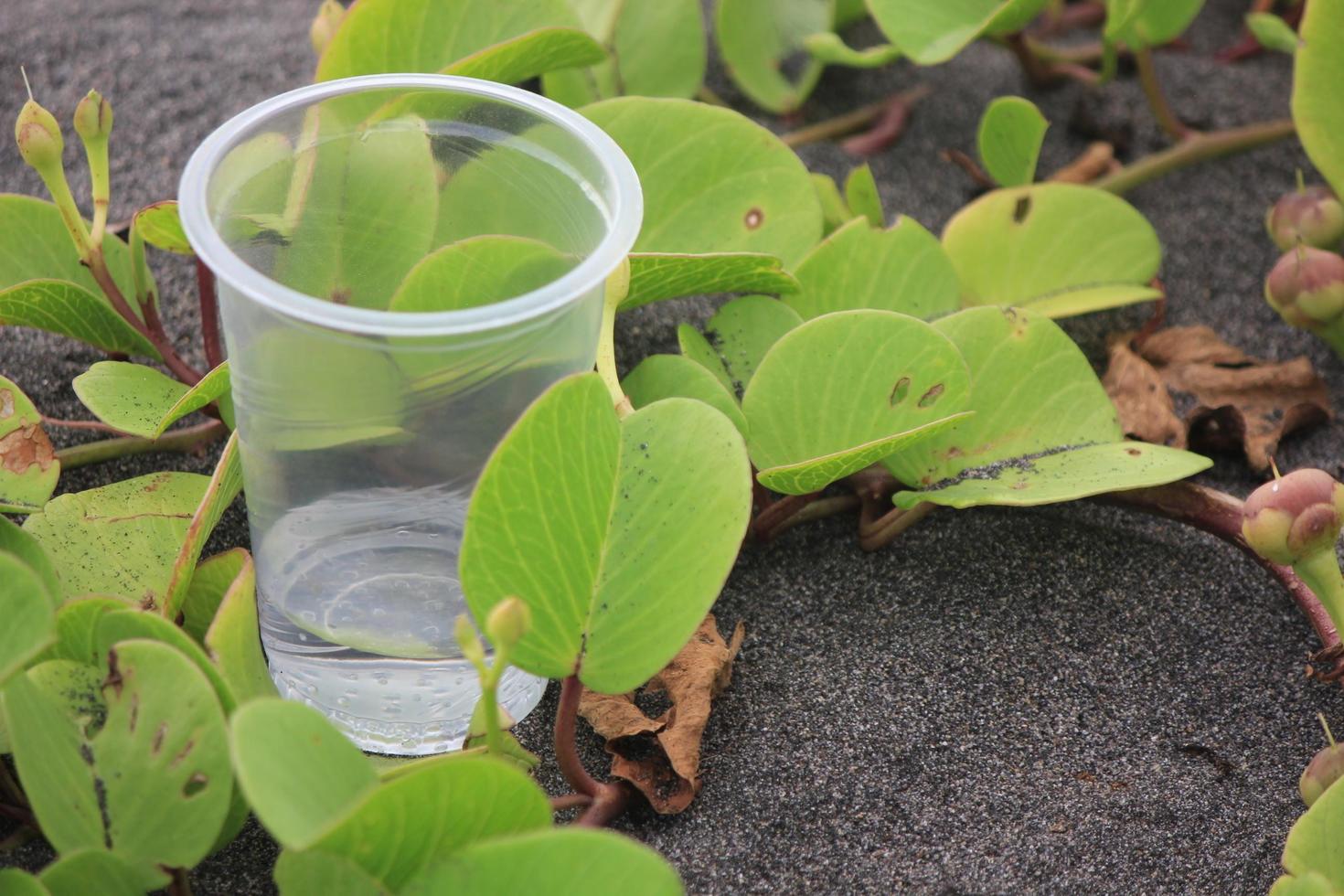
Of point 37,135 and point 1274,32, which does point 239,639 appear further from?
point 1274,32

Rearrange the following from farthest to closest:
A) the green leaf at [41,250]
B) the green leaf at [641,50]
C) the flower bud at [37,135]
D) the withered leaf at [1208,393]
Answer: the green leaf at [641,50] < the withered leaf at [1208,393] < the green leaf at [41,250] < the flower bud at [37,135]

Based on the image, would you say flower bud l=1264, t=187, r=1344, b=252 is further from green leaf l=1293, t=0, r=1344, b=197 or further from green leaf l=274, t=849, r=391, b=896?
green leaf l=274, t=849, r=391, b=896

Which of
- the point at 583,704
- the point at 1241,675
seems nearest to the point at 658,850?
the point at 583,704

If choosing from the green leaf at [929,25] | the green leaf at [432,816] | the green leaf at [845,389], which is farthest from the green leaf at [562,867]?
the green leaf at [929,25]

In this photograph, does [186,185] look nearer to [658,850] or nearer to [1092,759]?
[658,850]

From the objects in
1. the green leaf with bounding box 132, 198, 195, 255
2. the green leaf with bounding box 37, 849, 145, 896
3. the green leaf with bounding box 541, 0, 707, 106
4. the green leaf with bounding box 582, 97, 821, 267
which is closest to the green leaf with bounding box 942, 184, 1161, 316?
the green leaf with bounding box 582, 97, 821, 267

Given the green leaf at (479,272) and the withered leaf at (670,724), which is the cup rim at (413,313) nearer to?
the green leaf at (479,272)

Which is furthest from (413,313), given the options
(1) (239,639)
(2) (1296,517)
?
(2) (1296,517)
